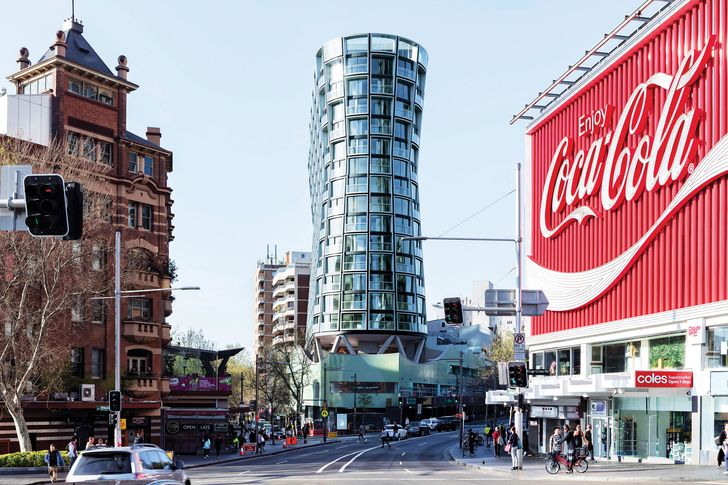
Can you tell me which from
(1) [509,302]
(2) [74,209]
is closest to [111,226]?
(1) [509,302]

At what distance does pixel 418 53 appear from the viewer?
463 feet

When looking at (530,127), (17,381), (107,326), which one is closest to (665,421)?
(530,127)

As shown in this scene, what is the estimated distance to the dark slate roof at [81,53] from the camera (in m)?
65.5

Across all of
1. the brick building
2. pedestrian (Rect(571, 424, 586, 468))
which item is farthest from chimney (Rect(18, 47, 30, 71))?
pedestrian (Rect(571, 424, 586, 468))

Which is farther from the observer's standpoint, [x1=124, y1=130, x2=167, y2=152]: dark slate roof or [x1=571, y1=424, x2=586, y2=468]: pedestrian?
[x1=124, y1=130, x2=167, y2=152]: dark slate roof

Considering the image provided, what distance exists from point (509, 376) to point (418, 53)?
352 feet

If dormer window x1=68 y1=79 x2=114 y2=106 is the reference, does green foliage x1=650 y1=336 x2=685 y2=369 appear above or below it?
below

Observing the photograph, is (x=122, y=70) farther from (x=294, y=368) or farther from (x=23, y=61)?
(x=294, y=368)

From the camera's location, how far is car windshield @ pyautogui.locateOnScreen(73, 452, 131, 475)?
20.1 m

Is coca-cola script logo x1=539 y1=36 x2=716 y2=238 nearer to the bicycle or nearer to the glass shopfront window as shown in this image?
the glass shopfront window

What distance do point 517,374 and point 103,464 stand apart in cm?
2150

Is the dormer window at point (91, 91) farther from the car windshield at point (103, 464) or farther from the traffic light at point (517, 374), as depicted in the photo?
the car windshield at point (103, 464)

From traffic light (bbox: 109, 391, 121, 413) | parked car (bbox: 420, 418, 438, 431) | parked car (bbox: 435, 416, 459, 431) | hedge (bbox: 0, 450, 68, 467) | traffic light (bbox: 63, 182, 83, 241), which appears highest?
traffic light (bbox: 63, 182, 83, 241)

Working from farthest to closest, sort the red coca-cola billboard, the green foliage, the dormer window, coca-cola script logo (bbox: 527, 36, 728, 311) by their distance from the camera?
the dormer window
the green foliage
coca-cola script logo (bbox: 527, 36, 728, 311)
the red coca-cola billboard
